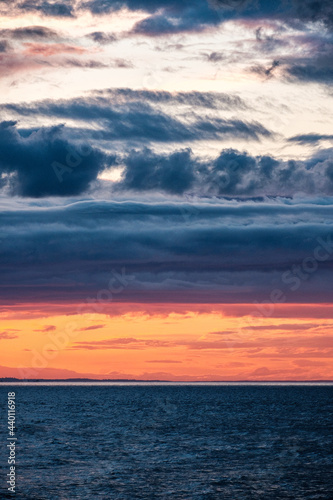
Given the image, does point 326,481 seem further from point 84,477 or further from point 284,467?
point 84,477

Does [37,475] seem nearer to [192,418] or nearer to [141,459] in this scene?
[141,459]

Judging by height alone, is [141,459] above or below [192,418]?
below

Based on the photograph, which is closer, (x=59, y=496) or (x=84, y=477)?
(x=59, y=496)

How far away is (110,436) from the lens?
307 feet

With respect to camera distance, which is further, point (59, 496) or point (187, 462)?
point (187, 462)

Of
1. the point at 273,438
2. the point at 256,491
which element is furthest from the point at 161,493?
the point at 273,438

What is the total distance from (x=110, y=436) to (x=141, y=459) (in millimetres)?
26113

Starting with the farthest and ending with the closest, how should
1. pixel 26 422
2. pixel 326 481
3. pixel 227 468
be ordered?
pixel 26 422 → pixel 227 468 → pixel 326 481

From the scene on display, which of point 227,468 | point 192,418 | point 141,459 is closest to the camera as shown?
point 227,468

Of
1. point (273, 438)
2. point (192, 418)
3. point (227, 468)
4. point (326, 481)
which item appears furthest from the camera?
point (192, 418)

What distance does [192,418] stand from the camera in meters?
Answer: 130

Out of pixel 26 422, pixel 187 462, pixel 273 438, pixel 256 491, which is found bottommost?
pixel 256 491

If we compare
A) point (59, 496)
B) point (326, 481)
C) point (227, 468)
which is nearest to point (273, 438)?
point (227, 468)

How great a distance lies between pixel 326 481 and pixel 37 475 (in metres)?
24.3
